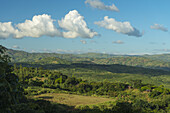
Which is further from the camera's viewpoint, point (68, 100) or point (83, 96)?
point (83, 96)

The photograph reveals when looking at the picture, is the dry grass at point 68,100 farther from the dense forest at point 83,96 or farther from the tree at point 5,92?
the tree at point 5,92

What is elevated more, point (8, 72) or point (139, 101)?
point (8, 72)

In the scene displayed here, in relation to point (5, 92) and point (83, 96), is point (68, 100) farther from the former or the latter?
point (5, 92)

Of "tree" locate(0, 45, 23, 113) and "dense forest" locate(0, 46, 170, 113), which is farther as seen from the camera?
"dense forest" locate(0, 46, 170, 113)

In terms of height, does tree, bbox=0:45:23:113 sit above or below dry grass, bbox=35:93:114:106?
above

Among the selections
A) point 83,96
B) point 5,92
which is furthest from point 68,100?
point 5,92

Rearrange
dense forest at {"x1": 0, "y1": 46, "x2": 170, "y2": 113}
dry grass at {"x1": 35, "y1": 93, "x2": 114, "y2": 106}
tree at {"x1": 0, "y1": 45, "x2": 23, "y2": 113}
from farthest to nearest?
dry grass at {"x1": 35, "y1": 93, "x2": 114, "y2": 106}
dense forest at {"x1": 0, "y1": 46, "x2": 170, "y2": 113}
tree at {"x1": 0, "y1": 45, "x2": 23, "y2": 113}

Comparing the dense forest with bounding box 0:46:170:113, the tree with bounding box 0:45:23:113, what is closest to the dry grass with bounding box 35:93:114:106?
the dense forest with bounding box 0:46:170:113

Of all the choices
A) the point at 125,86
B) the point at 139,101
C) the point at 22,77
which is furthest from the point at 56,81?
the point at 139,101

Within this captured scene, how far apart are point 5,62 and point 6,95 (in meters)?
3.71

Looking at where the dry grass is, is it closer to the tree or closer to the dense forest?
the dense forest

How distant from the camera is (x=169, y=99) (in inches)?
2677

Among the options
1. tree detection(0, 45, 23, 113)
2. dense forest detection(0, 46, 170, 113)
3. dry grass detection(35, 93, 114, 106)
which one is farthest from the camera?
dry grass detection(35, 93, 114, 106)

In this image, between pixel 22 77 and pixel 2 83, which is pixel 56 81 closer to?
pixel 22 77
